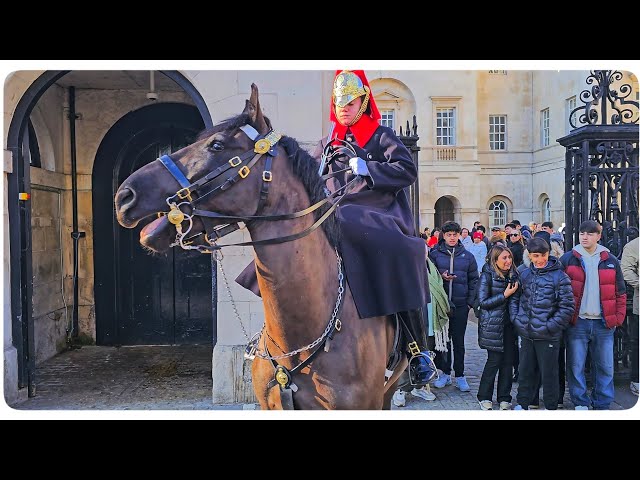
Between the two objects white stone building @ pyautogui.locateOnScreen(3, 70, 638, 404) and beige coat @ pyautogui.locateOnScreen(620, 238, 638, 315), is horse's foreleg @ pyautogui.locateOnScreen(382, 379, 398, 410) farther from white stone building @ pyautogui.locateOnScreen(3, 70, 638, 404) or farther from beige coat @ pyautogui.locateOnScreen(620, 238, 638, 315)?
beige coat @ pyautogui.locateOnScreen(620, 238, 638, 315)

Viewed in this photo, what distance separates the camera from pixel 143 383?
7207mm

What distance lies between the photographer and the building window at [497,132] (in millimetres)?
25469

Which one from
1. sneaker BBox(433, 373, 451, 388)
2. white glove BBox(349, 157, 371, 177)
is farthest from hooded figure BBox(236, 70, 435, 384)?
sneaker BBox(433, 373, 451, 388)

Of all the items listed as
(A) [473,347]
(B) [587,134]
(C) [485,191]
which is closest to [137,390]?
(A) [473,347]

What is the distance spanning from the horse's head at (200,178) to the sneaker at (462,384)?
5136mm

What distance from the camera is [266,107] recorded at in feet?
20.0

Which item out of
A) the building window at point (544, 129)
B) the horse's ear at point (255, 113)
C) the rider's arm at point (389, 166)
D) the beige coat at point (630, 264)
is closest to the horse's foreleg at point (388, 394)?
the rider's arm at point (389, 166)

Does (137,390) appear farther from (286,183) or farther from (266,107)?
(286,183)

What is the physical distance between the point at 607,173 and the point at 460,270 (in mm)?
2113

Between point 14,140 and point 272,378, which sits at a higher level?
point 14,140

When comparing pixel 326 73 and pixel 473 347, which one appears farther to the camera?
pixel 473 347

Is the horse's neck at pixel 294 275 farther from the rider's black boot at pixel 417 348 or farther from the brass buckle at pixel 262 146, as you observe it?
the rider's black boot at pixel 417 348

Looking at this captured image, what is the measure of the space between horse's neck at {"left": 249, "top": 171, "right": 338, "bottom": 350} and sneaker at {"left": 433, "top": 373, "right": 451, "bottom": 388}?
4.59 metres

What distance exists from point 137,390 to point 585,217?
5.83 metres
